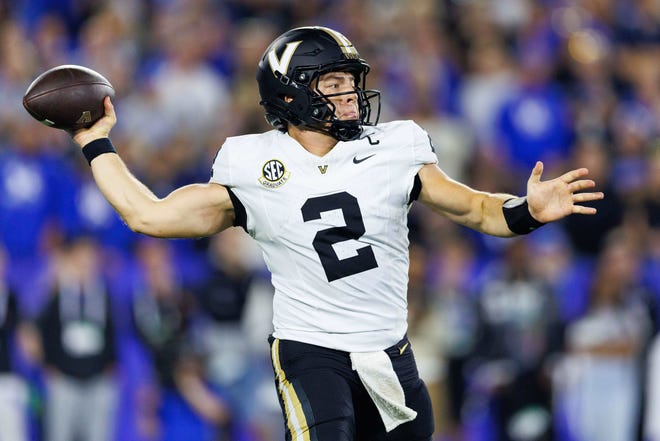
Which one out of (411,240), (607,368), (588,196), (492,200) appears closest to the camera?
(588,196)

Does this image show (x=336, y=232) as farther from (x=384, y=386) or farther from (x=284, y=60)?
(x=284, y=60)

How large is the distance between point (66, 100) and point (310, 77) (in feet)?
2.86

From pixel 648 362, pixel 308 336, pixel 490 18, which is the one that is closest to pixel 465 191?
pixel 308 336

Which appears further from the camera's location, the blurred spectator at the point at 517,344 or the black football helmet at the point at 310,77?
the blurred spectator at the point at 517,344

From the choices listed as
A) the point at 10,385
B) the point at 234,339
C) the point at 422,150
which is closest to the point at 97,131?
the point at 422,150

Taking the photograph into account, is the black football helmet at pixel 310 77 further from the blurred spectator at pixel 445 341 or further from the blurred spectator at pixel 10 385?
the blurred spectator at pixel 10 385

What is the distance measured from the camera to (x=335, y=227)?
13.8 feet

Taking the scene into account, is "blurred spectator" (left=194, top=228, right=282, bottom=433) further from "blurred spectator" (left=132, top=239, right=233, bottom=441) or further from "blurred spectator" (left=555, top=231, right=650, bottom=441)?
"blurred spectator" (left=555, top=231, right=650, bottom=441)

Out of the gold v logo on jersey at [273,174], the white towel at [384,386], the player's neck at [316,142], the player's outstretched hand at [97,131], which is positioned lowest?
the white towel at [384,386]

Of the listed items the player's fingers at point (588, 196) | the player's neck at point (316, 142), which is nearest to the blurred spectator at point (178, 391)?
the player's neck at point (316, 142)

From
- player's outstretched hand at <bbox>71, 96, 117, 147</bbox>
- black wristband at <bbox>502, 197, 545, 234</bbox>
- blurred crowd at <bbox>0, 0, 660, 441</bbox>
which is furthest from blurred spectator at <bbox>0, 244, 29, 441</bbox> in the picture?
black wristband at <bbox>502, 197, 545, 234</bbox>

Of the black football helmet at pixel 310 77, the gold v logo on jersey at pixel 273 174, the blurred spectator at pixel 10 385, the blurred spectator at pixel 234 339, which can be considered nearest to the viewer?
the gold v logo on jersey at pixel 273 174

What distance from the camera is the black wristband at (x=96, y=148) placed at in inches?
173

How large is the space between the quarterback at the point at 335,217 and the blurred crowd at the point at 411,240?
10.2 ft
